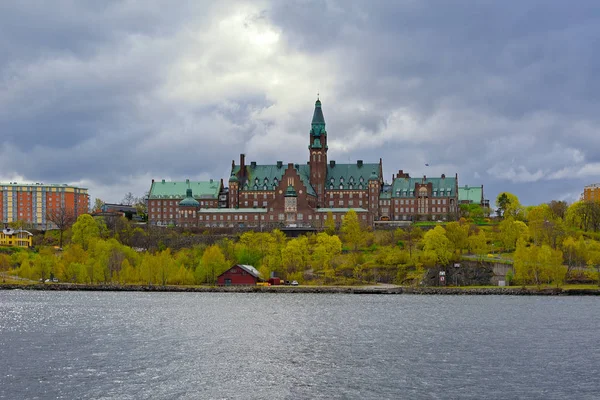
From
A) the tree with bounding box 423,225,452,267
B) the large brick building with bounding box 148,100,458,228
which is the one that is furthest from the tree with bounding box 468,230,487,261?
the large brick building with bounding box 148,100,458,228

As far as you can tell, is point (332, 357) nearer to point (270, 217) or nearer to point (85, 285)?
point (85, 285)

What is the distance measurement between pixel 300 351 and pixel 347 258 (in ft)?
266

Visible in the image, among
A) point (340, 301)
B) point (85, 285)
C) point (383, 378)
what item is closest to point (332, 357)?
point (383, 378)

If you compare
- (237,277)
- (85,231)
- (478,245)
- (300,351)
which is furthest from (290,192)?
(300,351)

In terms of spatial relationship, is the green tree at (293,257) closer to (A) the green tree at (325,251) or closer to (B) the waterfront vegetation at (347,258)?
(B) the waterfront vegetation at (347,258)

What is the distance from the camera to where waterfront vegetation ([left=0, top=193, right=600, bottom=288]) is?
411 feet

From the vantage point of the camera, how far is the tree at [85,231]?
164750 mm

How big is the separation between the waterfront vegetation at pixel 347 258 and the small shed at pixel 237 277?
6.93ft

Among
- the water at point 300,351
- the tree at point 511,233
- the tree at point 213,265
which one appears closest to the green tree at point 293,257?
the tree at point 213,265

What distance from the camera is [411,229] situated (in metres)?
173

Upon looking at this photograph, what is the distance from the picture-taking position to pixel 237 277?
128500mm

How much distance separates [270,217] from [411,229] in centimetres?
3326

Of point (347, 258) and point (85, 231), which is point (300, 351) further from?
point (85, 231)

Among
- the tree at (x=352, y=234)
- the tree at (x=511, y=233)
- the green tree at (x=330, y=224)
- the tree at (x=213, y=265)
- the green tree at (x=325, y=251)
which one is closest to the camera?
the tree at (x=213, y=265)
